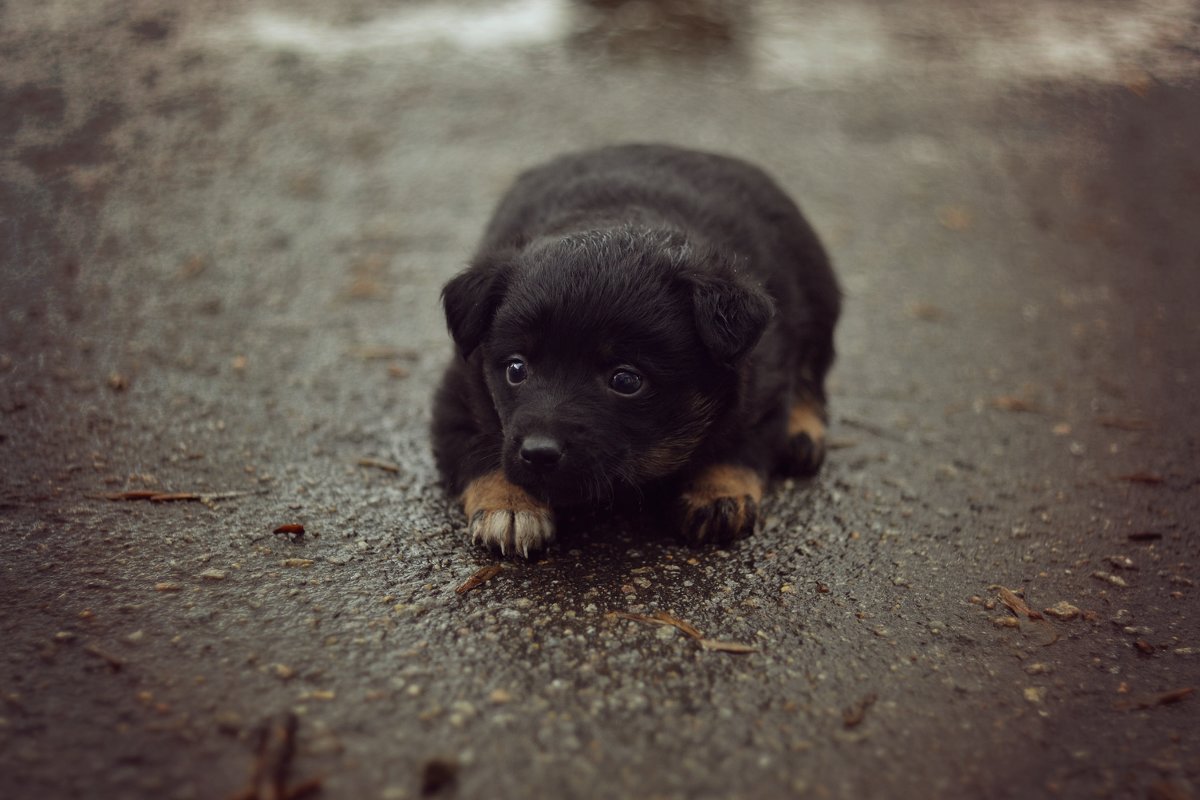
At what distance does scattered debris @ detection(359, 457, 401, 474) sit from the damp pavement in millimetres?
55

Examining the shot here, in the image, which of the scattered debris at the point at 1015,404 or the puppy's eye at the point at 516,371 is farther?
the scattered debris at the point at 1015,404

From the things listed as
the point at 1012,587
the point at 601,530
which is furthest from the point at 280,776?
the point at 1012,587

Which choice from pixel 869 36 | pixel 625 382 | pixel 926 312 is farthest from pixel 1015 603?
pixel 869 36

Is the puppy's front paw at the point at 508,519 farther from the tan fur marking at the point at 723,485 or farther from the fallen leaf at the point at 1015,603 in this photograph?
the fallen leaf at the point at 1015,603

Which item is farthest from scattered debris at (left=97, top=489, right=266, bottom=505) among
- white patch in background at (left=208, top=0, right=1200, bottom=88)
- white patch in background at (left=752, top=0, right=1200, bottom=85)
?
white patch in background at (left=752, top=0, right=1200, bottom=85)

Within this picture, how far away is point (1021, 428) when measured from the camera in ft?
15.3

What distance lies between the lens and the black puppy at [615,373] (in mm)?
3170

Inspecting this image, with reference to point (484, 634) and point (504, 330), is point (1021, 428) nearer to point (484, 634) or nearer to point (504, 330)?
point (504, 330)

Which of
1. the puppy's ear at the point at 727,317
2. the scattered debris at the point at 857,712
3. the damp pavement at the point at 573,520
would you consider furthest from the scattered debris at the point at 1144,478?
the scattered debris at the point at 857,712

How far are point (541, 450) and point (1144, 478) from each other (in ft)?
9.10

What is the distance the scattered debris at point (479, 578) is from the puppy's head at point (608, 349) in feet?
1.02

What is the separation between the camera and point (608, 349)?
320cm

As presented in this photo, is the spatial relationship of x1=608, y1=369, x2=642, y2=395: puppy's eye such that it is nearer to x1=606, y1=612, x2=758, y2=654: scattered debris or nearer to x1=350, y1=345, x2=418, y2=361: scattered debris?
x1=606, y1=612, x2=758, y2=654: scattered debris

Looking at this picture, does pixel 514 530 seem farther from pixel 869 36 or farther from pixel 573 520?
pixel 869 36
